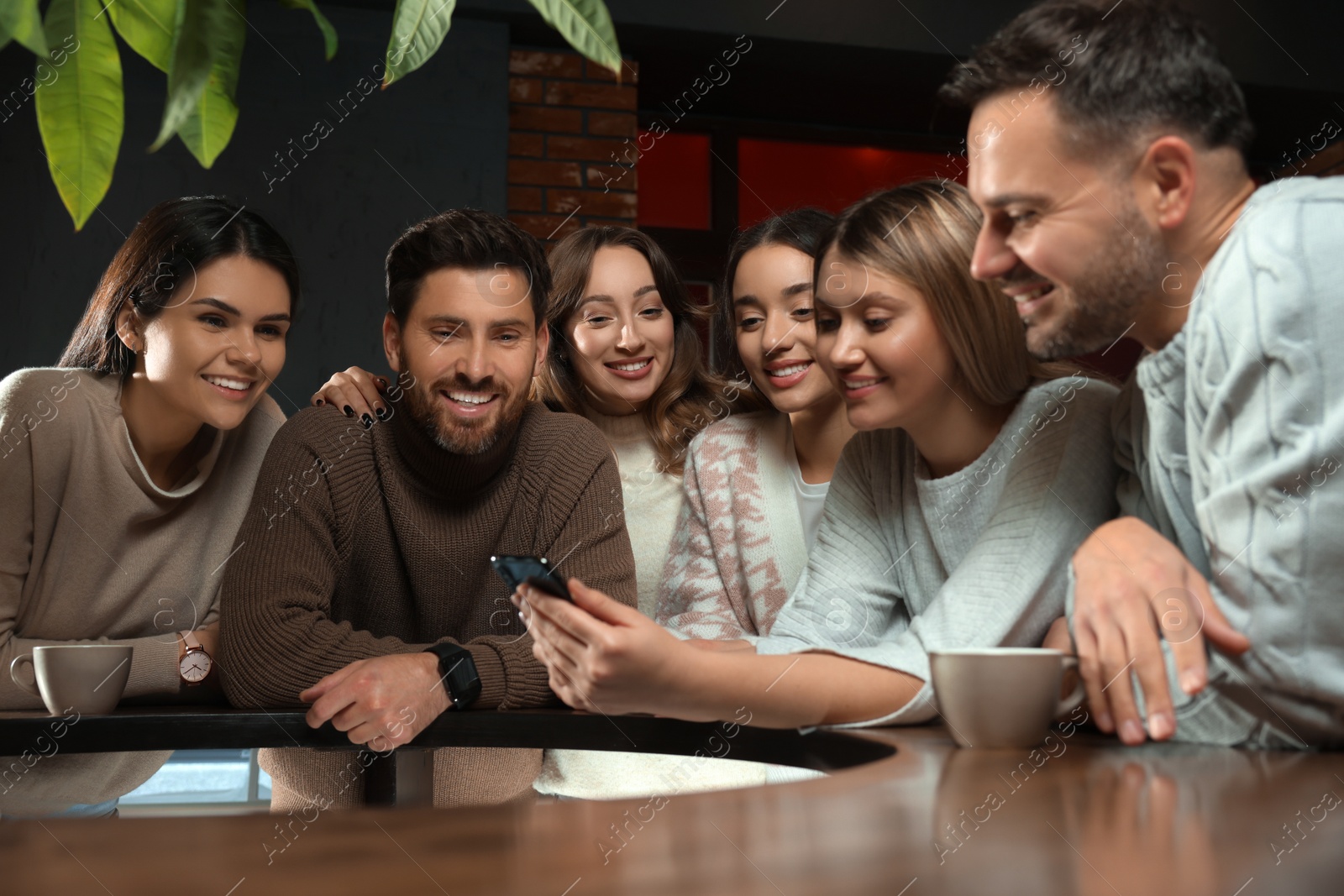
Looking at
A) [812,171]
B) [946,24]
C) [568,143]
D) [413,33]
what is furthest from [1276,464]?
[812,171]

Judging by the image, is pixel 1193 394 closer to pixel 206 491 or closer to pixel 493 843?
pixel 493 843

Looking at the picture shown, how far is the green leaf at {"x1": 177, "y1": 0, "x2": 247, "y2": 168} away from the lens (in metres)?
0.46

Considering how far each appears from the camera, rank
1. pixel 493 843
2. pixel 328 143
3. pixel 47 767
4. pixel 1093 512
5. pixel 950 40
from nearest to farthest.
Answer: pixel 493 843 < pixel 1093 512 < pixel 47 767 < pixel 328 143 < pixel 950 40

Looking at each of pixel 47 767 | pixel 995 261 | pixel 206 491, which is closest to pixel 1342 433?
pixel 995 261

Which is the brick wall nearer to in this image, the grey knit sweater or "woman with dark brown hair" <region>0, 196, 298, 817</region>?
"woman with dark brown hair" <region>0, 196, 298, 817</region>

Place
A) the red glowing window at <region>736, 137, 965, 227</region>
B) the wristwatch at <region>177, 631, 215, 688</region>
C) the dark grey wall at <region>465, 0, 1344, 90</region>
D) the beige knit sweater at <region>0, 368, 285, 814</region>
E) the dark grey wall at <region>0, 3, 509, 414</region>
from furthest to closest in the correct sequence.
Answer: the red glowing window at <region>736, 137, 965, 227</region> → the dark grey wall at <region>465, 0, 1344, 90</region> → the dark grey wall at <region>0, 3, 509, 414</region> → the beige knit sweater at <region>0, 368, 285, 814</region> → the wristwatch at <region>177, 631, 215, 688</region>

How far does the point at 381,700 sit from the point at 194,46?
3.06ft

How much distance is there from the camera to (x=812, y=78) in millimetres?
4398

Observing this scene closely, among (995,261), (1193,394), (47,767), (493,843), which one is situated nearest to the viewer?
(493,843)

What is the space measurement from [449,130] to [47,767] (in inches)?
119

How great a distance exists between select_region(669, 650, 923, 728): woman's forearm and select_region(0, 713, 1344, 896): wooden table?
0.36 meters

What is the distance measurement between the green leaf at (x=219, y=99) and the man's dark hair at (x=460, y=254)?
4.09 feet

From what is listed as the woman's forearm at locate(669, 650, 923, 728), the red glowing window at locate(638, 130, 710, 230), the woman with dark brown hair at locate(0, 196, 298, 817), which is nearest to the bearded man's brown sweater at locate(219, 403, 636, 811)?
the woman with dark brown hair at locate(0, 196, 298, 817)

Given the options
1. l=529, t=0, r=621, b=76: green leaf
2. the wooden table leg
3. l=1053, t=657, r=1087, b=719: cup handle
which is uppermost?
l=529, t=0, r=621, b=76: green leaf
